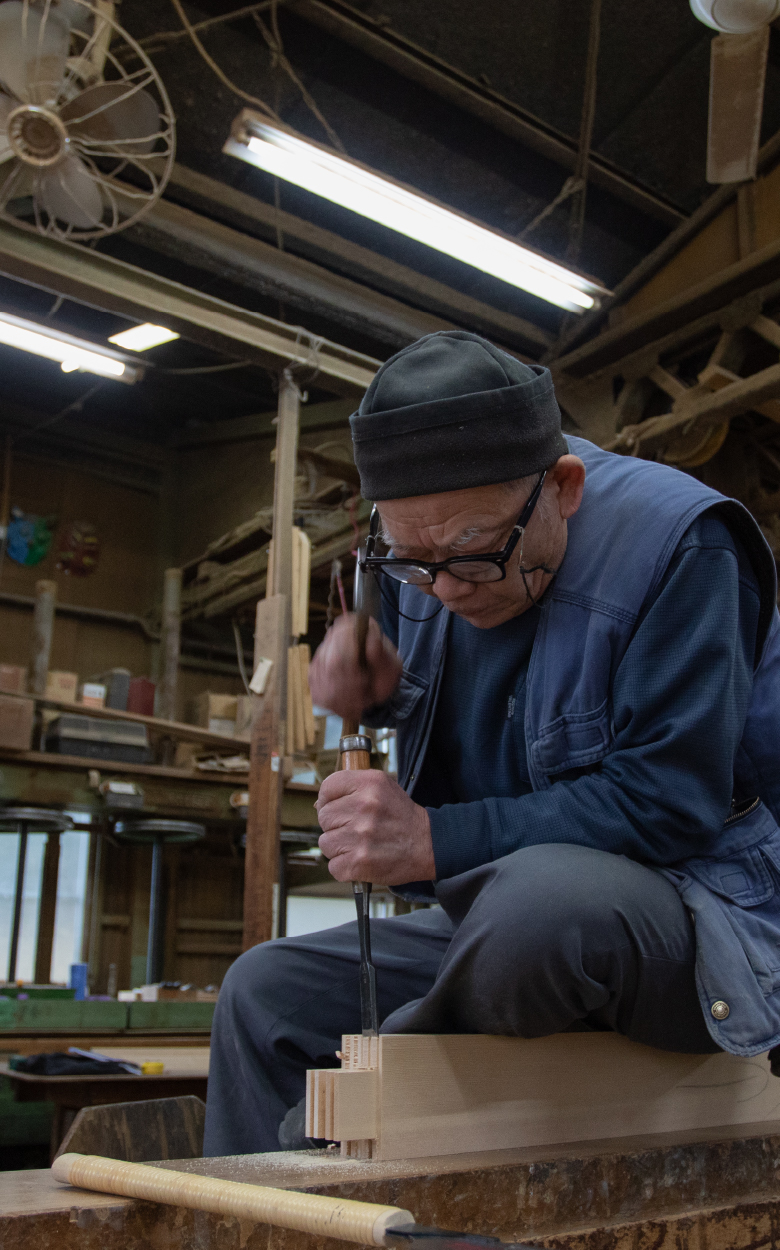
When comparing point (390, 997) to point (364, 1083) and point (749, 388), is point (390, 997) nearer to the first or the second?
point (364, 1083)

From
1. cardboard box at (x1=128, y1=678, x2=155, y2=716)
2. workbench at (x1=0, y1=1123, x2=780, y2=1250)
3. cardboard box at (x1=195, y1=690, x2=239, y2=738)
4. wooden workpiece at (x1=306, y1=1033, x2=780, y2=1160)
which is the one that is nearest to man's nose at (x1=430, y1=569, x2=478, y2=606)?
wooden workpiece at (x1=306, y1=1033, x2=780, y2=1160)

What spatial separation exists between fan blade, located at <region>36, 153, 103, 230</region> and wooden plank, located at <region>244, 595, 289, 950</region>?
200cm

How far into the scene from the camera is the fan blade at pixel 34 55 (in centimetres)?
441

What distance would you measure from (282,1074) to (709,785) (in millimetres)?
762

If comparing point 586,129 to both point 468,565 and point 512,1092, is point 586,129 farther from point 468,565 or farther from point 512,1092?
point 512,1092

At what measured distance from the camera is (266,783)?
5.18 metres

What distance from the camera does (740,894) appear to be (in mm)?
1353

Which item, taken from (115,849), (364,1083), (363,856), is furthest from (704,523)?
(115,849)

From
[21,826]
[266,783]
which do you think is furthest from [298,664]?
[21,826]

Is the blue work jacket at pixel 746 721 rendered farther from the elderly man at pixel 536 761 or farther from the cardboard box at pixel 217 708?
the cardboard box at pixel 217 708

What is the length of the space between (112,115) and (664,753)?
4.47 m

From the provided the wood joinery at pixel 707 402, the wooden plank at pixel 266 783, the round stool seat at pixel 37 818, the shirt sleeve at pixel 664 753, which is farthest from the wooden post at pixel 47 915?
the shirt sleeve at pixel 664 753

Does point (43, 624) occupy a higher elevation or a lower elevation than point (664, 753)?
higher

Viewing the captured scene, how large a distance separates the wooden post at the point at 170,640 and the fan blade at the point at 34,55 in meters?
6.72
